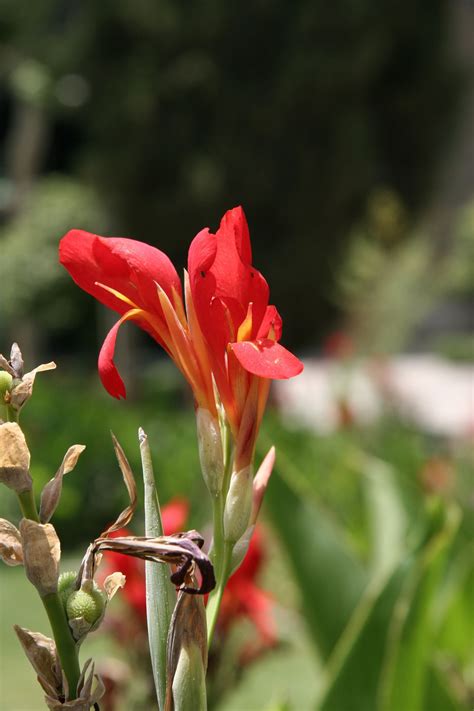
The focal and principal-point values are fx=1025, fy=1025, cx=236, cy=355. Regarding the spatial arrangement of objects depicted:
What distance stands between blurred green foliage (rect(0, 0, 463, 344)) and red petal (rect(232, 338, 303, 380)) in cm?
1155

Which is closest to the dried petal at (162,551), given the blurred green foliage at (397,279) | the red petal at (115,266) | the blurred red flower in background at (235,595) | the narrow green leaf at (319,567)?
the red petal at (115,266)

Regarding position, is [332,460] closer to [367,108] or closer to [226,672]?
[226,672]

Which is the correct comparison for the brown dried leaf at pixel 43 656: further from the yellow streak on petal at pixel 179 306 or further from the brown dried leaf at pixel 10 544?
the yellow streak on petal at pixel 179 306

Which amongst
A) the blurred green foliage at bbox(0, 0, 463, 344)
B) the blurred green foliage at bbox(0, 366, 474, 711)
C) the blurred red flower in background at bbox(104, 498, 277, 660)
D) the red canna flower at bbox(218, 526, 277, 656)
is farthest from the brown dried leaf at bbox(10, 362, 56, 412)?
the blurred green foliage at bbox(0, 0, 463, 344)

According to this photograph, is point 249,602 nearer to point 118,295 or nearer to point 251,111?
point 118,295

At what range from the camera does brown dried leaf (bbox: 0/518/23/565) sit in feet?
1.16

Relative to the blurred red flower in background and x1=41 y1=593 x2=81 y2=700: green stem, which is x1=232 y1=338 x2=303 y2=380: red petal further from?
the blurred red flower in background

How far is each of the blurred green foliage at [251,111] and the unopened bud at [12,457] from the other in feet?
38.0

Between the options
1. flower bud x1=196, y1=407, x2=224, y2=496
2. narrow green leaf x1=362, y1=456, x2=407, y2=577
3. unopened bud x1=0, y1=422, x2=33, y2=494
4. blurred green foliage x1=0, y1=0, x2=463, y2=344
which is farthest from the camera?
blurred green foliage x1=0, y1=0, x2=463, y2=344

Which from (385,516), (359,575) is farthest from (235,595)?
(385,516)

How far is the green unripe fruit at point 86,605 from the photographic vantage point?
0.35 meters

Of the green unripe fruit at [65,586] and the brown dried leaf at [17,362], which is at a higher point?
the brown dried leaf at [17,362]

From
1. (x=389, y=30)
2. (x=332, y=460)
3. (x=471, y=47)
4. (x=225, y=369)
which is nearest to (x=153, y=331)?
(x=225, y=369)

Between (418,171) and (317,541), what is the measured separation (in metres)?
13.9
